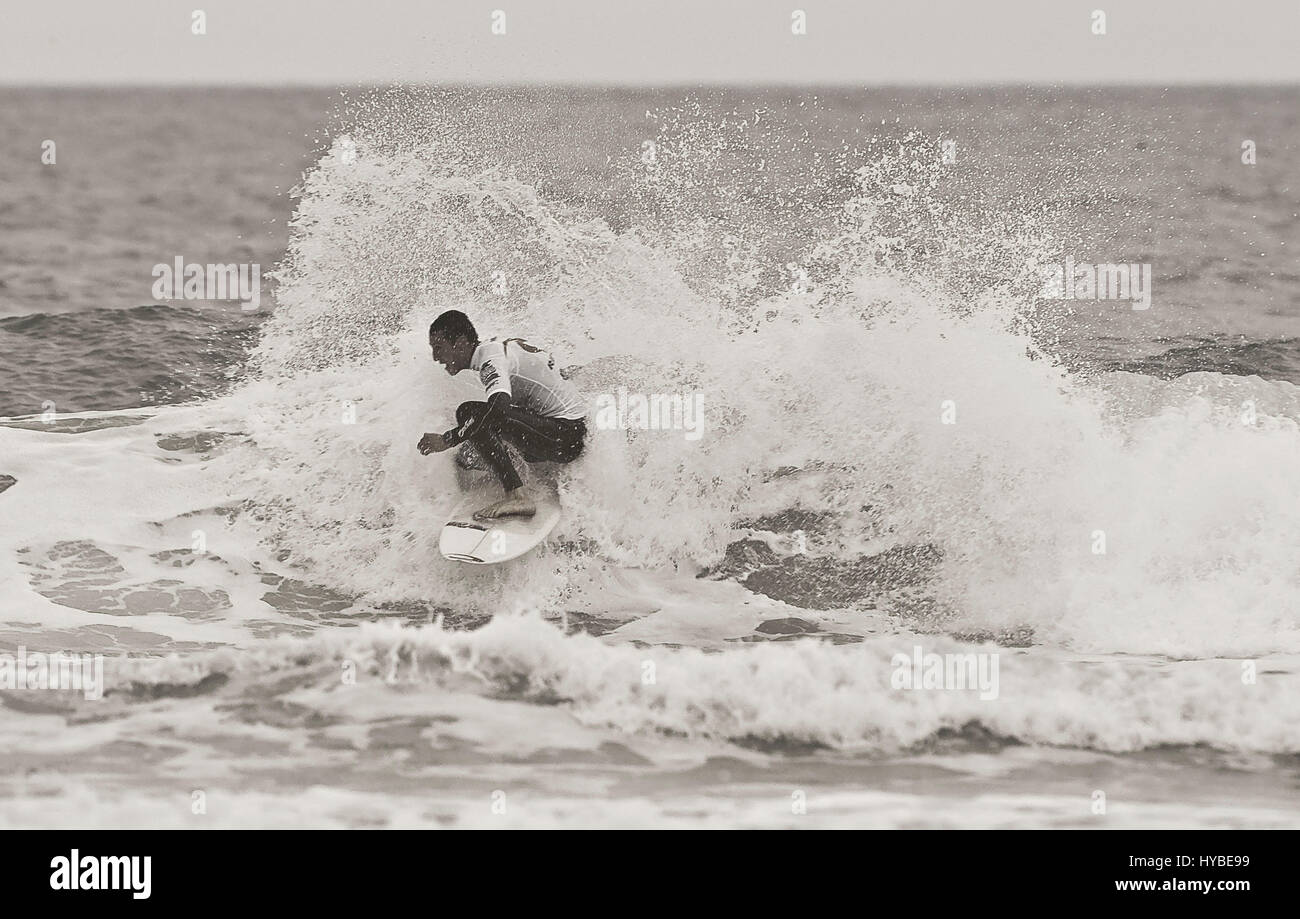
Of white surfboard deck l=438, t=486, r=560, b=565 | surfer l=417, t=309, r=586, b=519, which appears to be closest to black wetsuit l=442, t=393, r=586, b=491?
surfer l=417, t=309, r=586, b=519

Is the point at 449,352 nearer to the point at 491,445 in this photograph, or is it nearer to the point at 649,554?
the point at 491,445

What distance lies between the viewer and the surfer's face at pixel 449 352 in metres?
8.09

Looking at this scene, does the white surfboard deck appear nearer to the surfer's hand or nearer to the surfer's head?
the surfer's hand

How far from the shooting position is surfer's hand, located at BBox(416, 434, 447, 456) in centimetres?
817

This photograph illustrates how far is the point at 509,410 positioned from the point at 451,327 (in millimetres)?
668

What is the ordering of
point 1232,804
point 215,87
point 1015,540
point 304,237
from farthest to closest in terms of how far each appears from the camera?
point 215,87
point 304,237
point 1015,540
point 1232,804

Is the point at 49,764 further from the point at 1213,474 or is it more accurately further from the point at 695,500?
the point at 1213,474

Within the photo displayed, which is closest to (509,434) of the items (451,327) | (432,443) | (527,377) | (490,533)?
(527,377)

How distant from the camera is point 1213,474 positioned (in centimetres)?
893

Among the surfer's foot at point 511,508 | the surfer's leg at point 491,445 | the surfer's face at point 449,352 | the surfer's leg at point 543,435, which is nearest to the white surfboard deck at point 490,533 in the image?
the surfer's foot at point 511,508

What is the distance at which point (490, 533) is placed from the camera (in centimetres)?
827

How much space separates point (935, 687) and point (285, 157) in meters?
40.3

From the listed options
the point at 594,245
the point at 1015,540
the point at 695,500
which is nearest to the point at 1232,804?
the point at 1015,540

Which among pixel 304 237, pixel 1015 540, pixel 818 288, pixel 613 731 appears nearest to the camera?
pixel 613 731
